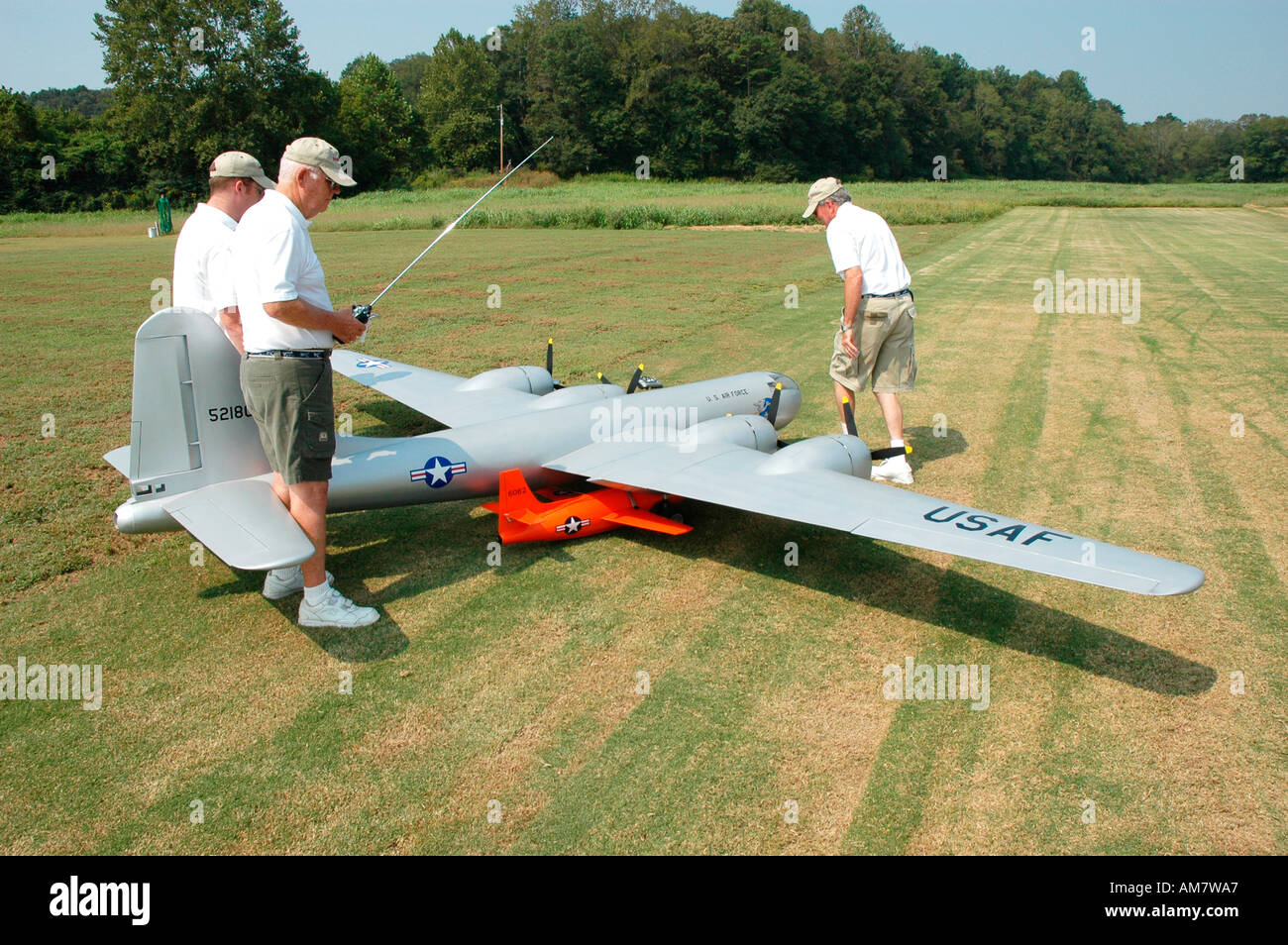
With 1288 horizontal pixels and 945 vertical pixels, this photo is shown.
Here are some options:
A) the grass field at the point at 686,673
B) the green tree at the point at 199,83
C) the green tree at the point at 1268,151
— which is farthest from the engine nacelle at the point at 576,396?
the green tree at the point at 1268,151

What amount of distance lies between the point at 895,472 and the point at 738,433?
2.23 meters

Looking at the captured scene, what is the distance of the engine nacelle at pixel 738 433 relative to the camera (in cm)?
777

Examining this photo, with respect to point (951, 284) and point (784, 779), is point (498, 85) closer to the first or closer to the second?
point (951, 284)

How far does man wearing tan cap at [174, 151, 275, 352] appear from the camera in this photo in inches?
234

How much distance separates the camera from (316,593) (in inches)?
236

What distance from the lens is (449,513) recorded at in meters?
8.38

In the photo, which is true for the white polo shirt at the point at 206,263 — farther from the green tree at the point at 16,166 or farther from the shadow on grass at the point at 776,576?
the green tree at the point at 16,166

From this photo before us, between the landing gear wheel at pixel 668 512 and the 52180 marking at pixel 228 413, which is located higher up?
the 52180 marking at pixel 228 413

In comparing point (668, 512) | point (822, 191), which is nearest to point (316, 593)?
point (668, 512)

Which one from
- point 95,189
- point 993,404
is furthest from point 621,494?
point 95,189

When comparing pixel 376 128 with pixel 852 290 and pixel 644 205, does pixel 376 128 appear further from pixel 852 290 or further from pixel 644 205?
pixel 852 290

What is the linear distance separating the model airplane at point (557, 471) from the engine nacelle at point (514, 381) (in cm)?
36

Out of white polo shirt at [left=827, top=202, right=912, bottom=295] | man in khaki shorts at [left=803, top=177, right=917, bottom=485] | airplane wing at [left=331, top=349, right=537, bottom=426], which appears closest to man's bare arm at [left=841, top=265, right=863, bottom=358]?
man in khaki shorts at [left=803, top=177, right=917, bottom=485]

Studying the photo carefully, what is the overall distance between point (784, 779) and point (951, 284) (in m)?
22.6
